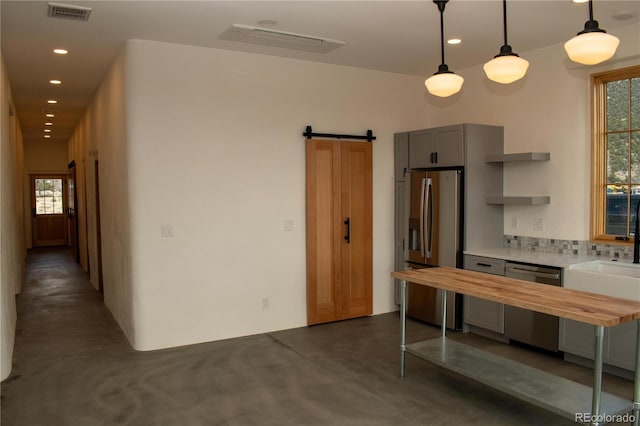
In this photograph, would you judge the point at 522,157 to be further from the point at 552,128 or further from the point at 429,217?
the point at 429,217

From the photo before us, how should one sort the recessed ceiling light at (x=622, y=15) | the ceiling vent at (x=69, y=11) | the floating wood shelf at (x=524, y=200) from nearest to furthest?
1. the ceiling vent at (x=69, y=11)
2. the recessed ceiling light at (x=622, y=15)
3. the floating wood shelf at (x=524, y=200)

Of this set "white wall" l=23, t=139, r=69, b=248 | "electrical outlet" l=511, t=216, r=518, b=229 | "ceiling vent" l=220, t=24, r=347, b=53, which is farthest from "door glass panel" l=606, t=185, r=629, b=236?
"white wall" l=23, t=139, r=69, b=248

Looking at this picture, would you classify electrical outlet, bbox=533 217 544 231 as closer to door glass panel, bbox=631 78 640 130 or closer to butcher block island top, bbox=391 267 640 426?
door glass panel, bbox=631 78 640 130

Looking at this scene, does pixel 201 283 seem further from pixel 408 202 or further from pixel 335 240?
pixel 408 202

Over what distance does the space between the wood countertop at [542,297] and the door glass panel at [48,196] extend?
12688 mm

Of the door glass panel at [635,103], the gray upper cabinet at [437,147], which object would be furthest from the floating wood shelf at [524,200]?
the door glass panel at [635,103]

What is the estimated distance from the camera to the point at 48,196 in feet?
44.5

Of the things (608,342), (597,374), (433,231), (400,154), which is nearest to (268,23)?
(400,154)

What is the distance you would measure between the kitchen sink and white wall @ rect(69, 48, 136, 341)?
13.3ft

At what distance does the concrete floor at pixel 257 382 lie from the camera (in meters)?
3.34

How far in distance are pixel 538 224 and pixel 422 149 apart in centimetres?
152

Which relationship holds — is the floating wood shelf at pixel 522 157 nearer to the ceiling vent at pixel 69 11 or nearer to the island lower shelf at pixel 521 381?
the island lower shelf at pixel 521 381

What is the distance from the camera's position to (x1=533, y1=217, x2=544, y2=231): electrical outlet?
5109mm

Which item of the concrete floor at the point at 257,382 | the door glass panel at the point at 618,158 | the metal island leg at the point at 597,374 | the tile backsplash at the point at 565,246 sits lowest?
the concrete floor at the point at 257,382
